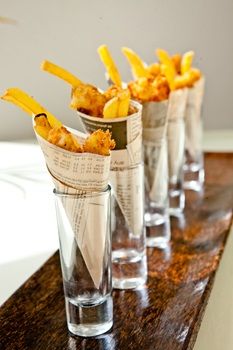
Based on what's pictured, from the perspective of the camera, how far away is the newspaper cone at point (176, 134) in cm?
175

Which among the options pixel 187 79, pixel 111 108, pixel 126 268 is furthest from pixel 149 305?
pixel 187 79

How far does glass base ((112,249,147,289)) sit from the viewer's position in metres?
1.34

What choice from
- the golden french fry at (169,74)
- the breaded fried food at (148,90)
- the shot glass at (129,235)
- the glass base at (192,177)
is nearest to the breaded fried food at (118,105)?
the shot glass at (129,235)

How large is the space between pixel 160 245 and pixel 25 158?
33cm

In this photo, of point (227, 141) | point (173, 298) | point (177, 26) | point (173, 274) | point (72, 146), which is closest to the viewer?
point (72, 146)

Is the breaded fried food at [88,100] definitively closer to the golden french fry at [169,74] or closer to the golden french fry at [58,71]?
the golden french fry at [58,71]

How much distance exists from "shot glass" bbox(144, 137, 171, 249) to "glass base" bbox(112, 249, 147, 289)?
217mm

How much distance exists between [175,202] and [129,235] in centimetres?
45

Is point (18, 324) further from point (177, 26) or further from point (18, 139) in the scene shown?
point (177, 26)

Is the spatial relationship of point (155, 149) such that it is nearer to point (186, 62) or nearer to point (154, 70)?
point (154, 70)

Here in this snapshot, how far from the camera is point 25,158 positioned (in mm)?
1578

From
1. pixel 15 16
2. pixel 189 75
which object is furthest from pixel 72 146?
pixel 189 75

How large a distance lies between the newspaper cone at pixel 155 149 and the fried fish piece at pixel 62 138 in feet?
1.52

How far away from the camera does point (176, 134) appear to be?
1.77 meters
